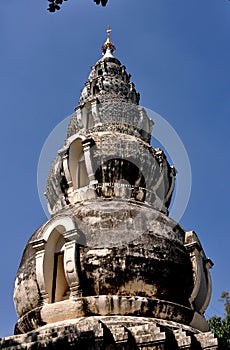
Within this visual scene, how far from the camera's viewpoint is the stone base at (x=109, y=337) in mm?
9297

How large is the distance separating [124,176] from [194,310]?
3957 millimetres

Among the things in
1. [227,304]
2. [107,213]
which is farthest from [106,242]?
[227,304]

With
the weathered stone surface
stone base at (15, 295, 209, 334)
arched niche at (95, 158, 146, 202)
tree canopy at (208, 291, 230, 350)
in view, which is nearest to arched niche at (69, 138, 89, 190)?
the weathered stone surface

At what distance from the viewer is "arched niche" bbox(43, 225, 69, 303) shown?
11641 mm

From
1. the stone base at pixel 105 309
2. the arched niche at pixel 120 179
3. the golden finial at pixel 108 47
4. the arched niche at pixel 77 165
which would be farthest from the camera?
the golden finial at pixel 108 47

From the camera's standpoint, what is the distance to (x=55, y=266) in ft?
39.2

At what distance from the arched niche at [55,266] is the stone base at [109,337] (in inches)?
50.2

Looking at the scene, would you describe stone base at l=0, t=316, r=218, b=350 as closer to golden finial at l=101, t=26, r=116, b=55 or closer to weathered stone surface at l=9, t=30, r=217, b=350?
weathered stone surface at l=9, t=30, r=217, b=350

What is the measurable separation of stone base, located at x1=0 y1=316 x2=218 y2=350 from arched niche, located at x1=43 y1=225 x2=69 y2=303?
1.27m

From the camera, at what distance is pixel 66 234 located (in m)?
11.5

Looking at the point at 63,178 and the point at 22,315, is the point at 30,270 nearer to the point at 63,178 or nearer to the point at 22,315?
the point at 22,315

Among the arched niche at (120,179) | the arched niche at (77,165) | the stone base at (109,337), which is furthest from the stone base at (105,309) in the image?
the arched niche at (77,165)

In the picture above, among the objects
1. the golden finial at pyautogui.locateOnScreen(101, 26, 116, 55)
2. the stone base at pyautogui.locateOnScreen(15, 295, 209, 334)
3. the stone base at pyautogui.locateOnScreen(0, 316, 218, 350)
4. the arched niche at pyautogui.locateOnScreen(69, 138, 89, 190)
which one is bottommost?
the stone base at pyautogui.locateOnScreen(0, 316, 218, 350)

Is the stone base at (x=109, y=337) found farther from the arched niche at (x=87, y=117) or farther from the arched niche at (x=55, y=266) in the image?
the arched niche at (x=87, y=117)
